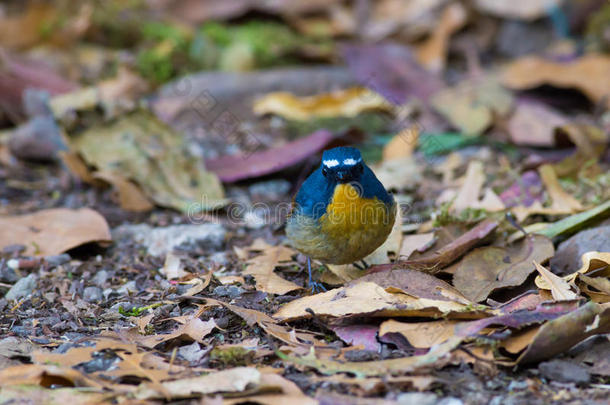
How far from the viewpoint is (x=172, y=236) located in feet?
16.4

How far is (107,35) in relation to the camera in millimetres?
8648

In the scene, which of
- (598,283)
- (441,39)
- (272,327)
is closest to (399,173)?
(598,283)

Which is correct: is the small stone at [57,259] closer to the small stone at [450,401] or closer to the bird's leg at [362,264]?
the bird's leg at [362,264]

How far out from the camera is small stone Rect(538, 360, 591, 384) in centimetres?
302

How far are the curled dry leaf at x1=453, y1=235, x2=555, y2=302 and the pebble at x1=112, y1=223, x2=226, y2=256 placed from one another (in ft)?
5.74

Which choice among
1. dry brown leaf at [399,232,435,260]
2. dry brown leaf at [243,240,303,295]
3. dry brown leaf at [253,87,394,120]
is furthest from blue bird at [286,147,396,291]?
dry brown leaf at [253,87,394,120]

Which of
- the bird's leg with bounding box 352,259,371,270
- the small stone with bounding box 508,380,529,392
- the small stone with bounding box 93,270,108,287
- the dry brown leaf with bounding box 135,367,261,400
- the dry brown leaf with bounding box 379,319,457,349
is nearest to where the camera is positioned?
the dry brown leaf with bounding box 135,367,261,400

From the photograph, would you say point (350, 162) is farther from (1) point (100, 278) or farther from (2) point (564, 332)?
(1) point (100, 278)

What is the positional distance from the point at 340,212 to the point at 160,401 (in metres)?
1.61

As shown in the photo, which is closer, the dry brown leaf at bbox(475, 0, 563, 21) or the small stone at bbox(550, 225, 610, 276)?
the small stone at bbox(550, 225, 610, 276)

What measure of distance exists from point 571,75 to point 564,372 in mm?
4683

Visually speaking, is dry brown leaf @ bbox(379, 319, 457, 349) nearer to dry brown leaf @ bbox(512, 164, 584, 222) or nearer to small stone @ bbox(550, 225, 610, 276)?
small stone @ bbox(550, 225, 610, 276)

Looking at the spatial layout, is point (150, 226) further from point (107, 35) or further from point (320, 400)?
point (107, 35)

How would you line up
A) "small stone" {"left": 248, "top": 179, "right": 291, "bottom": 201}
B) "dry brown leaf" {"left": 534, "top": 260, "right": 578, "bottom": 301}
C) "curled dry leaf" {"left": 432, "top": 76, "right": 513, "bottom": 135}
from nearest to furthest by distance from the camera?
"dry brown leaf" {"left": 534, "top": 260, "right": 578, "bottom": 301} → "small stone" {"left": 248, "top": 179, "right": 291, "bottom": 201} → "curled dry leaf" {"left": 432, "top": 76, "right": 513, "bottom": 135}
